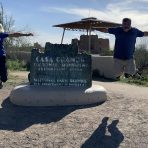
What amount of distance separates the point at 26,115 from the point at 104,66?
8.71 m

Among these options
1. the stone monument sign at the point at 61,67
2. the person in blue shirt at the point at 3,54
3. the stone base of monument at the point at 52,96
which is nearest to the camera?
the stone base of monument at the point at 52,96

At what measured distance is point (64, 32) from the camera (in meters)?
27.8

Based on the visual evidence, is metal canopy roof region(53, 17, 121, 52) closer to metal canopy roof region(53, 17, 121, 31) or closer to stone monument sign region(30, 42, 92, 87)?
metal canopy roof region(53, 17, 121, 31)

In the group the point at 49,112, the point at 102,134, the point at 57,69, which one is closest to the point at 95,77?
the point at 57,69

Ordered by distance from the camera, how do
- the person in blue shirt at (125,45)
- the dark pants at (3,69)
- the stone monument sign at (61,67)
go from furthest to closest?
the dark pants at (3,69), the stone monument sign at (61,67), the person in blue shirt at (125,45)

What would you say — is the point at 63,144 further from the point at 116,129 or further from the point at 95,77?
the point at 95,77

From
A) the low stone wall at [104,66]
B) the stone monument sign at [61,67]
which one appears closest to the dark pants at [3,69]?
the stone monument sign at [61,67]

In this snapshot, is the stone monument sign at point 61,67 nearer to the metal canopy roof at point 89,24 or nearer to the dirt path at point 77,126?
the dirt path at point 77,126

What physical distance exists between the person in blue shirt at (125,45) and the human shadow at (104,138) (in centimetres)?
201

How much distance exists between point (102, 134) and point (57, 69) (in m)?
2.73

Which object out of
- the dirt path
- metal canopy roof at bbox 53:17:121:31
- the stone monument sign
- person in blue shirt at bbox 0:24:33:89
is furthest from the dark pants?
metal canopy roof at bbox 53:17:121:31

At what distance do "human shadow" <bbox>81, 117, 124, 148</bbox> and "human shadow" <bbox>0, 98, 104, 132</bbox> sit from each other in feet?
3.10

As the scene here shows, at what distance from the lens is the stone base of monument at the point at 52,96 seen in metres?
9.49

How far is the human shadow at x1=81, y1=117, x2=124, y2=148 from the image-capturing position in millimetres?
7441
